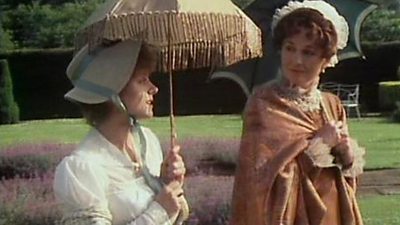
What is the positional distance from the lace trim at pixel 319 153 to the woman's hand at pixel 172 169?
0.88 metres

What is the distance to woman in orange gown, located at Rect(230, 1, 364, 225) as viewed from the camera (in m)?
3.78

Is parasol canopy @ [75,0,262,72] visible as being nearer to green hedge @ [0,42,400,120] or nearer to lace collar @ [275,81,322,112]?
lace collar @ [275,81,322,112]

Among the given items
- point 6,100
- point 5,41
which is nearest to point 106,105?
point 6,100

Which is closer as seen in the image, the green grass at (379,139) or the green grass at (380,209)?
the green grass at (380,209)

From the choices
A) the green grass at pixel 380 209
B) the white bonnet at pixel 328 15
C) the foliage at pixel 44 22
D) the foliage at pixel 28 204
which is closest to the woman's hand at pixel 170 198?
the white bonnet at pixel 328 15

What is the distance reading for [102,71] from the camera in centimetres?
293

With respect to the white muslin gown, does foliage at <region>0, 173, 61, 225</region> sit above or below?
below

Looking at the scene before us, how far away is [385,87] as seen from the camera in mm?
26359

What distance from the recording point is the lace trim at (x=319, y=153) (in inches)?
149

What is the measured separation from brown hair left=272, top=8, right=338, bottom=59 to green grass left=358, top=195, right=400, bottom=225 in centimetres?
561

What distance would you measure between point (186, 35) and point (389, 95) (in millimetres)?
23582

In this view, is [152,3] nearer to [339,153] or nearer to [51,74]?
[339,153]

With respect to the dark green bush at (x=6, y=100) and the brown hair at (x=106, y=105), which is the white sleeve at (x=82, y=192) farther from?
the dark green bush at (x=6, y=100)

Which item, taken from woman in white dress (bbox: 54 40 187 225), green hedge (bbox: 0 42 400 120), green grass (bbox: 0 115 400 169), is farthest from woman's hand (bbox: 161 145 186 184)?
green hedge (bbox: 0 42 400 120)
